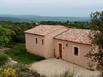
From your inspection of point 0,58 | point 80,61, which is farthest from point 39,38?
point 0,58

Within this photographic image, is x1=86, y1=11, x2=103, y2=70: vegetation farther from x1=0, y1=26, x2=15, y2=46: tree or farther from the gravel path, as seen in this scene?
x1=0, y1=26, x2=15, y2=46: tree

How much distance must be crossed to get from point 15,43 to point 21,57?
922cm

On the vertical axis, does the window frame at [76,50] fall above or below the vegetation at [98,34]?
below

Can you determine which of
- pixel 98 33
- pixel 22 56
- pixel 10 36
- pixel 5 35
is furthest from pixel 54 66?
pixel 10 36

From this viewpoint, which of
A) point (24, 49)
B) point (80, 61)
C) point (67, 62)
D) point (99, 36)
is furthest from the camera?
point (24, 49)

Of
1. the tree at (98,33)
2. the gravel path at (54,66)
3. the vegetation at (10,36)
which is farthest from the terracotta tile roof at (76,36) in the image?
the tree at (98,33)

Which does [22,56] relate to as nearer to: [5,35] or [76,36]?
[76,36]

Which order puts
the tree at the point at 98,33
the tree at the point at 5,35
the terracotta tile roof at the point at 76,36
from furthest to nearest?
1. the tree at the point at 5,35
2. the terracotta tile roof at the point at 76,36
3. the tree at the point at 98,33

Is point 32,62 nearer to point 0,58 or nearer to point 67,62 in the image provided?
point 67,62

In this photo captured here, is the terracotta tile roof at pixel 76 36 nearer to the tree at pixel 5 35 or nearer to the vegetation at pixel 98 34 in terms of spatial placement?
the tree at pixel 5 35

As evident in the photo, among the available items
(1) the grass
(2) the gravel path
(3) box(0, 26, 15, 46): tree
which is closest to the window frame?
(2) the gravel path

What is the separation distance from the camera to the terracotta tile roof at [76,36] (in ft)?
79.9

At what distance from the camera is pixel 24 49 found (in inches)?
1304

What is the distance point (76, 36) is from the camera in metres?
25.8
